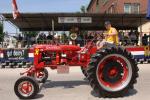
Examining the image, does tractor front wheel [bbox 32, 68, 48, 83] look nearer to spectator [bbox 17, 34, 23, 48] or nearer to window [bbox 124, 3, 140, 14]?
spectator [bbox 17, 34, 23, 48]

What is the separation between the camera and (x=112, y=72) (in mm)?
10758

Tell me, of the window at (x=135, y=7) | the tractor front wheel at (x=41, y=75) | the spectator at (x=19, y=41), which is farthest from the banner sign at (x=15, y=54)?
the window at (x=135, y=7)

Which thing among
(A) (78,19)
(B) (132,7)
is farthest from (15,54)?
(B) (132,7)

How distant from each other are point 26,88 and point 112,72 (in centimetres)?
230

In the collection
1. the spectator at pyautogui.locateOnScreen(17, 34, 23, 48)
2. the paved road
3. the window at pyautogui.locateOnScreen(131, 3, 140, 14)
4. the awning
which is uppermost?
the window at pyautogui.locateOnScreen(131, 3, 140, 14)

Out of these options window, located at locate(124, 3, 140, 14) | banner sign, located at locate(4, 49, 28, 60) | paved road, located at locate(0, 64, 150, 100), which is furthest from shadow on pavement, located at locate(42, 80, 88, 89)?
window, located at locate(124, 3, 140, 14)

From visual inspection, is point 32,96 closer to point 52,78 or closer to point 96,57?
point 96,57

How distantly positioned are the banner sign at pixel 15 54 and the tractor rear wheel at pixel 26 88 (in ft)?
36.5

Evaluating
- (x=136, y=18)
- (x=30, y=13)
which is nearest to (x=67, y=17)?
(x=30, y=13)

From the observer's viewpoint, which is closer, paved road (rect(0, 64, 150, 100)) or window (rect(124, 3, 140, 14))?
paved road (rect(0, 64, 150, 100))

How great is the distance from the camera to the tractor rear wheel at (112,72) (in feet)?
34.4

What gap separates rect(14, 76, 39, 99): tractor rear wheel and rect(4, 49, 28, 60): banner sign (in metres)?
11.1

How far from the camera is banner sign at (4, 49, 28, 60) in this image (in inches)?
850

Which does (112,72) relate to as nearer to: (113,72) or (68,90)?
(113,72)
